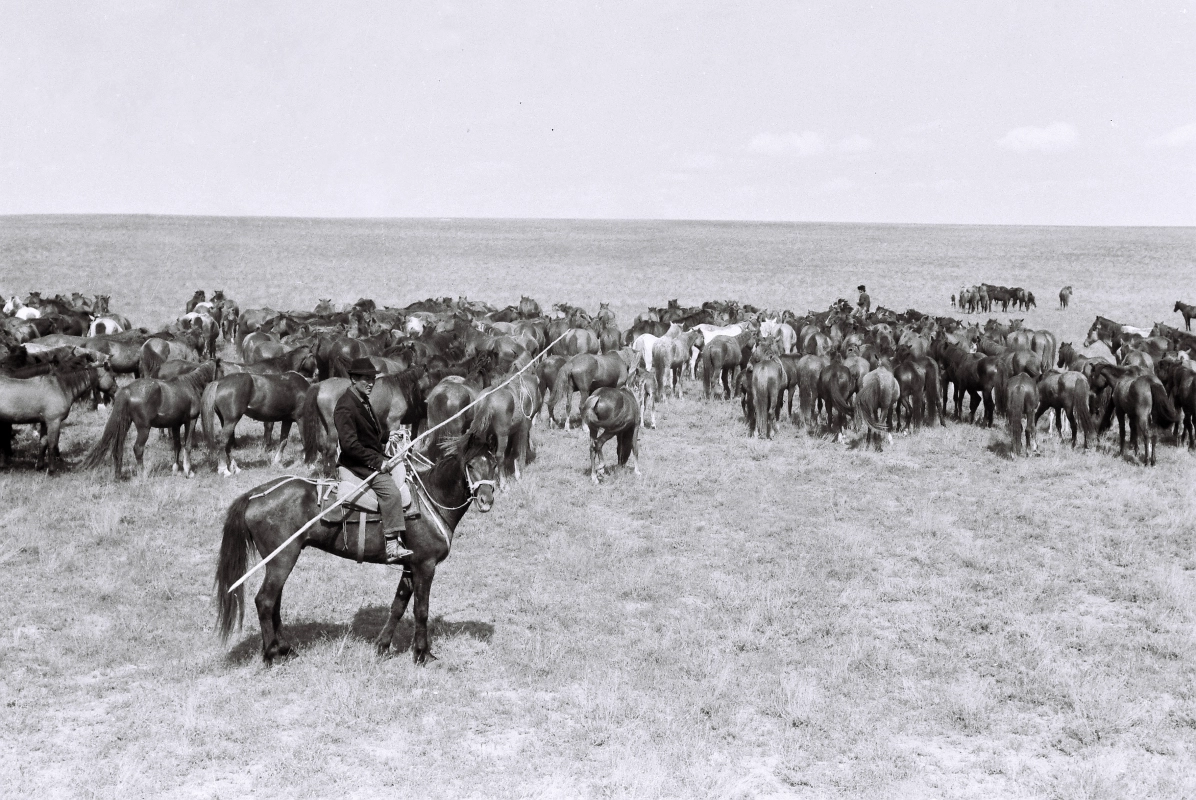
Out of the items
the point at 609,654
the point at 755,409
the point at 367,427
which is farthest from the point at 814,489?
the point at 367,427

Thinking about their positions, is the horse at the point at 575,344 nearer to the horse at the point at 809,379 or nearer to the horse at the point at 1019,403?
the horse at the point at 809,379

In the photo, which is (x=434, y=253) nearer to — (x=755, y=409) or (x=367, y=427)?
(x=755, y=409)

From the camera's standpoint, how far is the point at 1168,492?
45.9ft

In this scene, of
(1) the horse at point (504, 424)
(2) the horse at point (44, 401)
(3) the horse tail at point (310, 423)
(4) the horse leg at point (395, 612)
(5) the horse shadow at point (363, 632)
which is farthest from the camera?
(1) the horse at point (504, 424)

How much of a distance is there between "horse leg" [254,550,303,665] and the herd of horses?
2cm

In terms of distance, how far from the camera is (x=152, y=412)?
534 inches

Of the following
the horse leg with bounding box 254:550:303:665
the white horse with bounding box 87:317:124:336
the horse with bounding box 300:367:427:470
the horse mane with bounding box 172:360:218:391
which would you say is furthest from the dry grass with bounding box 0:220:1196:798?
the white horse with bounding box 87:317:124:336

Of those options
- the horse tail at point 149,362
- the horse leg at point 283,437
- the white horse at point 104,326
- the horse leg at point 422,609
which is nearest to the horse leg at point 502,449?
the horse leg at point 283,437

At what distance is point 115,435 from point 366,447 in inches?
293

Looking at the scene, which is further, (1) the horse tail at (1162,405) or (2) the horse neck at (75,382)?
(1) the horse tail at (1162,405)

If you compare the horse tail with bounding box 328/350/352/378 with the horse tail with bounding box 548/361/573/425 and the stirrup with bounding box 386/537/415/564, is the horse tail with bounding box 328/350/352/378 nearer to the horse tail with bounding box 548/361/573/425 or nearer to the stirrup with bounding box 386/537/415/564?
the horse tail with bounding box 548/361/573/425

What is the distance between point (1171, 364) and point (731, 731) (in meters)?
14.7

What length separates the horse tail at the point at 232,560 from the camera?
24.3 ft

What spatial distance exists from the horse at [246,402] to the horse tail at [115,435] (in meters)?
1.09
